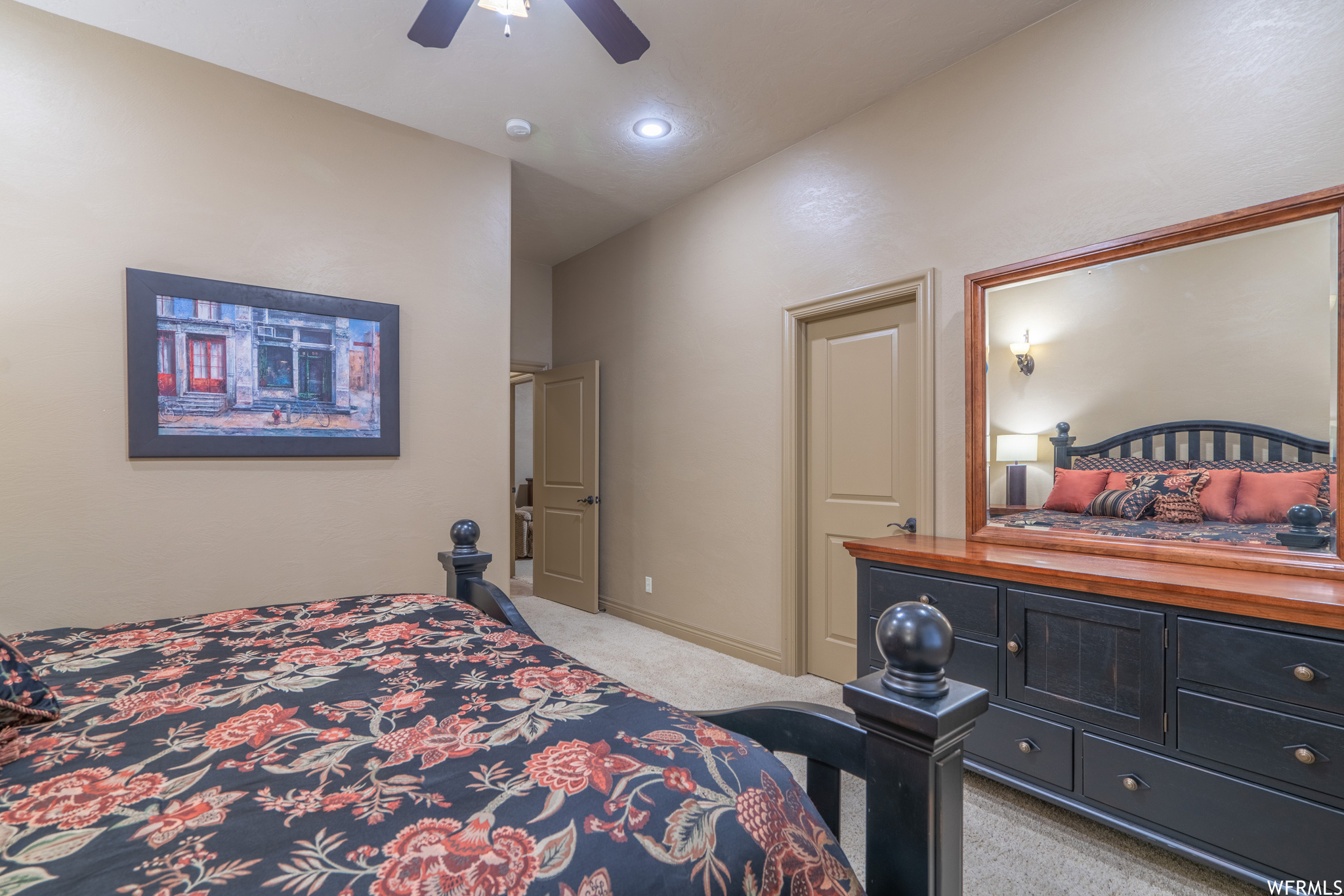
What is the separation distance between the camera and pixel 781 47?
262 centimetres

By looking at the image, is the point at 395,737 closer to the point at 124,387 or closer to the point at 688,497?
the point at 124,387

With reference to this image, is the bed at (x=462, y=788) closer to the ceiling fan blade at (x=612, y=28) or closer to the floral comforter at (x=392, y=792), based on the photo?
the floral comforter at (x=392, y=792)

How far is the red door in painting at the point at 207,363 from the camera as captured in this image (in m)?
2.65

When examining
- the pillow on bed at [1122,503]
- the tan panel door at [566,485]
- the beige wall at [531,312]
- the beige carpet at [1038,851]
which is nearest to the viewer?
the beige carpet at [1038,851]

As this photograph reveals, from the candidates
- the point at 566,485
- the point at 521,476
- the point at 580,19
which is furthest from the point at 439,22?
the point at 521,476

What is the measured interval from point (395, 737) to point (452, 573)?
132 centimetres

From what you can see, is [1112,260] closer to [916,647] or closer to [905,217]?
[905,217]

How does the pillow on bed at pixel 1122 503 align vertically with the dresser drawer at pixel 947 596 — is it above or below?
above

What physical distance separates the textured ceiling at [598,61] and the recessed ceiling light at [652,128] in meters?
0.04

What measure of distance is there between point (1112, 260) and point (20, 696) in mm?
3129

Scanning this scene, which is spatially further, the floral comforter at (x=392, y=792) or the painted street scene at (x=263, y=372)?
the painted street scene at (x=263, y=372)

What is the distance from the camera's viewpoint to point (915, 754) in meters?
0.80

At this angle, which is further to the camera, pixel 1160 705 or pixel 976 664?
pixel 976 664

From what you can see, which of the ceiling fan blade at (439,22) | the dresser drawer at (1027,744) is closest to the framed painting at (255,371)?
the ceiling fan blade at (439,22)
